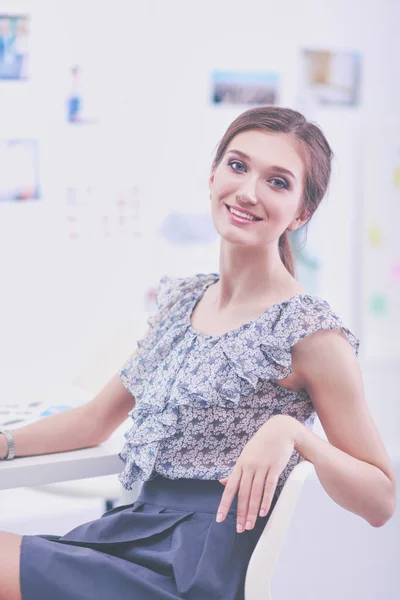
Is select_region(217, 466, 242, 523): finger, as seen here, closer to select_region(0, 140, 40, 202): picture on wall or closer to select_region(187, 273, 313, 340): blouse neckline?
select_region(187, 273, 313, 340): blouse neckline

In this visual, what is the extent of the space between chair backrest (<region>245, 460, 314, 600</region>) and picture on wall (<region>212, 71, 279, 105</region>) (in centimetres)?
219

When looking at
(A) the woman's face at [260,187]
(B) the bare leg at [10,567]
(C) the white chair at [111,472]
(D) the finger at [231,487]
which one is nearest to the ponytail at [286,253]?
(A) the woman's face at [260,187]

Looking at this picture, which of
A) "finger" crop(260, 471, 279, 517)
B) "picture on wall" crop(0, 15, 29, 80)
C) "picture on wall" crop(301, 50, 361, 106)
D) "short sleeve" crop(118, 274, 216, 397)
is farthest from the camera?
"picture on wall" crop(301, 50, 361, 106)

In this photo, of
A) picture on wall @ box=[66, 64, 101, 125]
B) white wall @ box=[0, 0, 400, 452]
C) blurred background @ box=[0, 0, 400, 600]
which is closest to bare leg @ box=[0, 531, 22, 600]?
blurred background @ box=[0, 0, 400, 600]

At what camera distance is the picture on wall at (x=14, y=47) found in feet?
8.54

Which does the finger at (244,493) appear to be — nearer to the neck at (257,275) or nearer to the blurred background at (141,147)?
the neck at (257,275)

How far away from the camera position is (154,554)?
1119 mm

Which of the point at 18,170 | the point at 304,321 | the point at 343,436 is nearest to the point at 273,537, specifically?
the point at 343,436

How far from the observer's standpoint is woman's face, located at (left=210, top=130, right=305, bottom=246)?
4.06ft

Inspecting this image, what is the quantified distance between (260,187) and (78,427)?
532 mm

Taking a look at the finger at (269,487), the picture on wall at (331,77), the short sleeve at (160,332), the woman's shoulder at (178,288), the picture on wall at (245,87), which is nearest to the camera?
the finger at (269,487)

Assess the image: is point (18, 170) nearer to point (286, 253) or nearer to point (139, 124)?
point (139, 124)

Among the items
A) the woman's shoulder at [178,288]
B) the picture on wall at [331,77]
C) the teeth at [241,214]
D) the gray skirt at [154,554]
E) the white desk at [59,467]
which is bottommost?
the gray skirt at [154,554]

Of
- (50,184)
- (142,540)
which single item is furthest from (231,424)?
(50,184)
